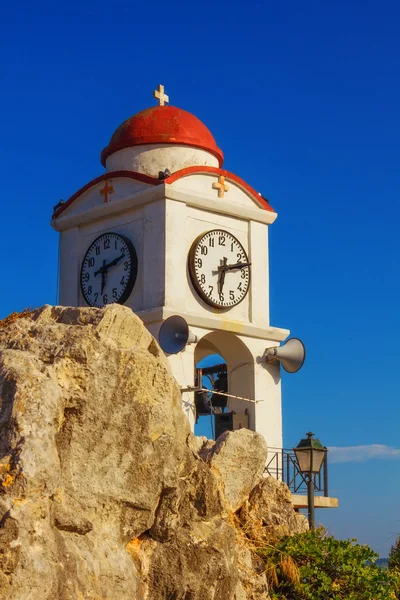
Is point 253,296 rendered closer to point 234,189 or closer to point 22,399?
point 234,189

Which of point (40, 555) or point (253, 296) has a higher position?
point (253, 296)

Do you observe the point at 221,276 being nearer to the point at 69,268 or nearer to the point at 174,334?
the point at 174,334

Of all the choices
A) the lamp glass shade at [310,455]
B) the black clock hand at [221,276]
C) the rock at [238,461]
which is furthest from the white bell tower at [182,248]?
the rock at [238,461]

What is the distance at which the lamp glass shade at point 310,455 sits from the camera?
16.5 meters

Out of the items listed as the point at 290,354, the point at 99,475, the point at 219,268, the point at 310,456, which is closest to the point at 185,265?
the point at 219,268

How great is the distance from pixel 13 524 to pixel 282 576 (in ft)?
17.9

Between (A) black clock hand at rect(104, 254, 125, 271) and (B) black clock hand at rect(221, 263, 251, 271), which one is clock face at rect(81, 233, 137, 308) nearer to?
(A) black clock hand at rect(104, 254, 125, 271)

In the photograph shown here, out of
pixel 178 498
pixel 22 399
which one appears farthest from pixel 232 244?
pixel 22 399

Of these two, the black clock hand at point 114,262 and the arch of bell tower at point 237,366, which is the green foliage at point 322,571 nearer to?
the arch of bell tower at point 237,366

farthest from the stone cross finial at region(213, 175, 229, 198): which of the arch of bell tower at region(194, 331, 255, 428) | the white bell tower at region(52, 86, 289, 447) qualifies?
the arch of bell tower at region(194, 331, 255, 428)

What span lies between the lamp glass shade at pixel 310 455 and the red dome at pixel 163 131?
737 centimetres

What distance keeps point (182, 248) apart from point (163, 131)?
8.49 ft

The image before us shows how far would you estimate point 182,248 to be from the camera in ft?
67.2

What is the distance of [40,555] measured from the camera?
771 cm
